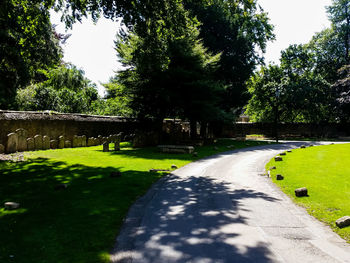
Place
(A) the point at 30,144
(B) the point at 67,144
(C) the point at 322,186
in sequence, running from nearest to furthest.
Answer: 1. (C) the point at 322,186
2. (A) the point at 30,144
3. (B) the point at 67,144

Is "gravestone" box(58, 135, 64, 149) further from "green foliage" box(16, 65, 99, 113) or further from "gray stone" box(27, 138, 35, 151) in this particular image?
"green foliage" box(16, 65, 99, 113)

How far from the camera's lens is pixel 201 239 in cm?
475

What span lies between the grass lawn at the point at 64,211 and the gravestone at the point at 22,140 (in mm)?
5406

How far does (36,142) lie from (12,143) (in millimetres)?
1962

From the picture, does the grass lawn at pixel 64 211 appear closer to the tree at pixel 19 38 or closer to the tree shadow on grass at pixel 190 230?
the tree shadow on grass at pixel 190 230

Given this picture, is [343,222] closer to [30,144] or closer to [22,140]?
[22,140]

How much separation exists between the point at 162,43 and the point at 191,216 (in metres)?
12.2

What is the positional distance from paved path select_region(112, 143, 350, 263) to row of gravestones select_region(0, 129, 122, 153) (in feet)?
39.0

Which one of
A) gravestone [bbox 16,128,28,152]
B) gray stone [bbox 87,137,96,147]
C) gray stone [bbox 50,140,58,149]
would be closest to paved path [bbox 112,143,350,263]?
gravestone [bbox 16,128,28,152]

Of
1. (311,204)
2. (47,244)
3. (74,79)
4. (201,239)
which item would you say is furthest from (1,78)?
(74,79)

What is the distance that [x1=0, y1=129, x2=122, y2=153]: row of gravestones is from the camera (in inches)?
627

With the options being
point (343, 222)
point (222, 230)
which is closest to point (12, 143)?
point (222, 230)

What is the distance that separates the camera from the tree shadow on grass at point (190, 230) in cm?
416

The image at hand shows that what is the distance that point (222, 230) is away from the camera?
5.18m
